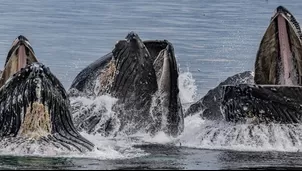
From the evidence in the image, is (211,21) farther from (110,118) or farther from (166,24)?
(110,118)

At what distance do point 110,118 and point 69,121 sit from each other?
99.6 inches

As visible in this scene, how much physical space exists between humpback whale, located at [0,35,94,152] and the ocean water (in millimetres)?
247

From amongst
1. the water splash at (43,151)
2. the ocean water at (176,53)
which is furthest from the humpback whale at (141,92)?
the water splash at (43,151)

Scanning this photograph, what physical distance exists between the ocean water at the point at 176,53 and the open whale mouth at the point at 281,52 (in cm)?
110

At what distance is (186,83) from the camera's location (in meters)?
24.8

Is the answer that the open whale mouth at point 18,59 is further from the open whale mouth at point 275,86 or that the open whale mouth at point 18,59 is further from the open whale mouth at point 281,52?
the open whale mouth at point 281,52

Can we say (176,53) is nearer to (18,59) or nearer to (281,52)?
(281,52)

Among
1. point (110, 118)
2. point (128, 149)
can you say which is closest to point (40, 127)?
point (128, 149)

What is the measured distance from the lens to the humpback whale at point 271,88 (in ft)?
56.8

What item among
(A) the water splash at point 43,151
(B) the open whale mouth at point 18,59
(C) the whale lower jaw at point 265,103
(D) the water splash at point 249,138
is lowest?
(A) the water splash at point 43,151

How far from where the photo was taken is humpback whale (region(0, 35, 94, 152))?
600 inches

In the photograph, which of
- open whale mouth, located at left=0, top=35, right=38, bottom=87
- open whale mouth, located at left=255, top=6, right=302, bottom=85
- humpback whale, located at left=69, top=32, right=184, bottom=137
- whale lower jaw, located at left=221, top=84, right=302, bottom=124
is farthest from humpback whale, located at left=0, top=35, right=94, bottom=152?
open whale mouth, located at left=255, top=6, right=302, bottom=85

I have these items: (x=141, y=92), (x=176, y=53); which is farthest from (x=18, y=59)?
(x=176, y=53)

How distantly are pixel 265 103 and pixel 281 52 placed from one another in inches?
52.2
